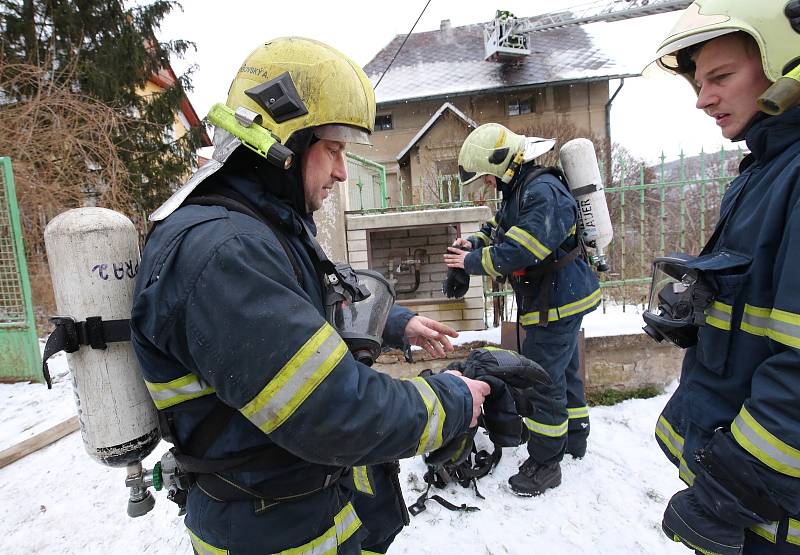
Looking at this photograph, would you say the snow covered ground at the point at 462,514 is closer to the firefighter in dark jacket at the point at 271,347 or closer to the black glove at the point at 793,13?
the firefighter in dark jacket at the point at 271,347

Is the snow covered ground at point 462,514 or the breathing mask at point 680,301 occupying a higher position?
the breathing mask at point 680,301

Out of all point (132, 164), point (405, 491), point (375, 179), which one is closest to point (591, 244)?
point (405, 491)

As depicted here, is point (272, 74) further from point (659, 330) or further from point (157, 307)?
point (659, 330)

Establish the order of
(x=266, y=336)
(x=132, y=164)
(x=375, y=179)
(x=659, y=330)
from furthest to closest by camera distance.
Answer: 1. (x=132, y=164)
2. (x=375, y=179)
3. (x=659, y=330)
4. (x=266, y=336)

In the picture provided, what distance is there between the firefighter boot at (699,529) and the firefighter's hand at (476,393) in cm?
59

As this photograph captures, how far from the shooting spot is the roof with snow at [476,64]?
20.2 m

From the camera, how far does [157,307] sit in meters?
1.02

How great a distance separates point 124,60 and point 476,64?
16638 millimetres

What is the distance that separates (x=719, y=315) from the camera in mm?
1345

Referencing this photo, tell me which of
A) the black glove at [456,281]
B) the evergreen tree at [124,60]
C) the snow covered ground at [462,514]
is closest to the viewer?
the snow covered ground at [462,514]

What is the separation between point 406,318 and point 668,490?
2539 mm

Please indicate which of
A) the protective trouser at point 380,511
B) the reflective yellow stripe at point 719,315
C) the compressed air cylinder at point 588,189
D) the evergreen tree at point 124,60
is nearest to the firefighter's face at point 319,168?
the protective trouser at point 380,511

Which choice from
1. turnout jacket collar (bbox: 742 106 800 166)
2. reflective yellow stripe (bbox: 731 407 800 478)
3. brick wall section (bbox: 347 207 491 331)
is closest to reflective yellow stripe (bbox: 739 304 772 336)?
reflective yellow stripe (bbox: 731 407 800 478)

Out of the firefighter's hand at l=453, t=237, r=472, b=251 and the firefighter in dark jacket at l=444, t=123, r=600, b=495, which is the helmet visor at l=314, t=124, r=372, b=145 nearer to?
the firefighter in dark jacket at l=444, t=123, r=600, b=495
